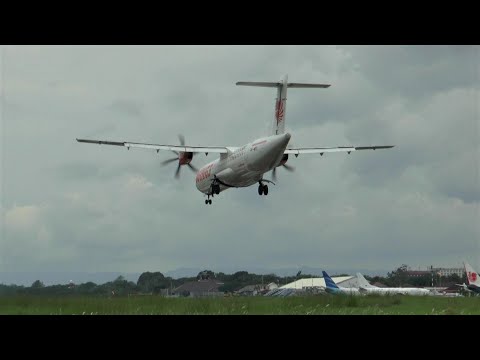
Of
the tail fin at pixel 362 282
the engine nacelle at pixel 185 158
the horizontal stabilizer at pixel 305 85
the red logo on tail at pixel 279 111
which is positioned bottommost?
the tail fin at pixel 362 282

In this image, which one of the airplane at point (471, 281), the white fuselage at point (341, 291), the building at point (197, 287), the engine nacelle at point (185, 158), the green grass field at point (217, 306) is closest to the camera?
the green grass field at point (217, 306)

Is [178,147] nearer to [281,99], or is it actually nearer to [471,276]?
[281,99]

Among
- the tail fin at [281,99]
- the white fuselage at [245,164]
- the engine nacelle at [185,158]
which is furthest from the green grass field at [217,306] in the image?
the engine nacelle at [185,158]

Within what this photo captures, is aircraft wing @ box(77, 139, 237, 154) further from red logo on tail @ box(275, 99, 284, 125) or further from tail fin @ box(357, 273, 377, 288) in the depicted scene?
tail fin @ box(357, 273, 377, 288)

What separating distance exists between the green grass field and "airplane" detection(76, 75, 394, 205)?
47.6 ft

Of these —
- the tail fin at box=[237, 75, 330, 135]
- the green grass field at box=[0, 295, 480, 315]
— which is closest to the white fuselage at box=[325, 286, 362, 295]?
the green grass field at box=[0, 295, 480, 315]

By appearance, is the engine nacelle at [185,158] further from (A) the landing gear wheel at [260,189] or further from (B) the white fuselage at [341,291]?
(B) the white fuselage at [341,291]

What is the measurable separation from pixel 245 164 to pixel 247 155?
837 millimetres

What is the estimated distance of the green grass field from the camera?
36.4m

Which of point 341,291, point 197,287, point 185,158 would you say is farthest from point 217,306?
point 185,158

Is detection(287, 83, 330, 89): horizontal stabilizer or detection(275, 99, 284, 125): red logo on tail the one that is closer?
detection(287, 83, 330, 89): horizontal stabilizer

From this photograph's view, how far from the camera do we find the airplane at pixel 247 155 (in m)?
53.8
